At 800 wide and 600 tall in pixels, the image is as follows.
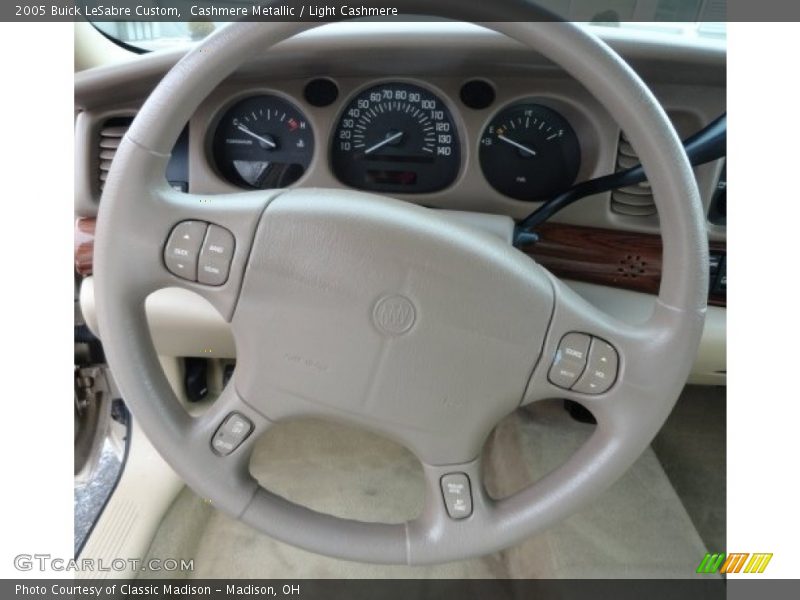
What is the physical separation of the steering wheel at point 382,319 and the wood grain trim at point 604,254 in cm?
29

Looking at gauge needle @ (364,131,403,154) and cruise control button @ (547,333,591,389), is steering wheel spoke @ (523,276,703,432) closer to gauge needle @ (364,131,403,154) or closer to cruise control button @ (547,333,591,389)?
cruise control button @ (547,333,591,389)

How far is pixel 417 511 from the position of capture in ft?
4.29

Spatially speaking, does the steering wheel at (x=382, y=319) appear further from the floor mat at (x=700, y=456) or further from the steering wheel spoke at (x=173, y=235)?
the floor mat at (x=700, y=456)

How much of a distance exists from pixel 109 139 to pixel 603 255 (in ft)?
2.83

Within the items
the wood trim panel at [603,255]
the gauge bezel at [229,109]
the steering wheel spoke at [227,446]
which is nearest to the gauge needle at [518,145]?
the wood trim panel at [603,255]

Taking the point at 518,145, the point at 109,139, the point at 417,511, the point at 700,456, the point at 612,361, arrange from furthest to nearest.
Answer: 1. the point at 700,456
2. the point at 417,511
3. the point at 109,139
4. the point at 518,145
5. the point at 612,361

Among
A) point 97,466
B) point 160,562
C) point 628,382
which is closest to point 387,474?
point 160,562

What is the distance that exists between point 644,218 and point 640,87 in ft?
1.34

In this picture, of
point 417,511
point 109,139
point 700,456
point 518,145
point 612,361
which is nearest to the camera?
point 612,361

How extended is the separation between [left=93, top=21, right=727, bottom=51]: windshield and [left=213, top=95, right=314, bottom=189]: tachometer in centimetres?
13

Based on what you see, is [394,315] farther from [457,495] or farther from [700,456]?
[700,456]

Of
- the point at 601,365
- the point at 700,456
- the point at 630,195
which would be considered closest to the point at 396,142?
the point at 630,195

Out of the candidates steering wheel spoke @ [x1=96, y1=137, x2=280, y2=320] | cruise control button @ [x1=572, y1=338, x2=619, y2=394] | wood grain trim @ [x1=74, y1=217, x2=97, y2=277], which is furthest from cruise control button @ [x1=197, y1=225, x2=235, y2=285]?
wood grain trim @ [x1=74, y1=217, x2=97, y2=277]

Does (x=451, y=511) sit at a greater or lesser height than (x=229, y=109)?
lesser
